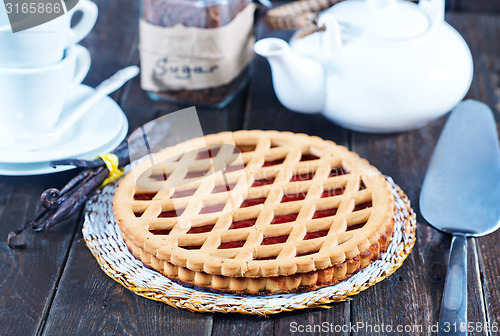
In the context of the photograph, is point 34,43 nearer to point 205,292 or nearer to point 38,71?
point 38,71

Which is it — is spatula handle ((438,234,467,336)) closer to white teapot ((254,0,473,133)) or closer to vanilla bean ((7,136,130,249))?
white teapot ((254,0,473,133))

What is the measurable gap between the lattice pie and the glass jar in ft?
0.77

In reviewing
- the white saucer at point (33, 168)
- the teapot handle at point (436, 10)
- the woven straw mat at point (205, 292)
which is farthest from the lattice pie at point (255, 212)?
the teapot handle at point (436, 10)

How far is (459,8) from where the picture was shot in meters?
1.73

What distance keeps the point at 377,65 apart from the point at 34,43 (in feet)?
1.84

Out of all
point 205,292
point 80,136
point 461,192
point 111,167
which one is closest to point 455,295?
point 461,192

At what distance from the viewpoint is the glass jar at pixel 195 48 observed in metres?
1.14

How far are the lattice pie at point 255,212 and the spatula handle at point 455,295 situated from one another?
0.32ft

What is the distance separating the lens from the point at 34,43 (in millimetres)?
891

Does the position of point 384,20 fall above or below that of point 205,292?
above

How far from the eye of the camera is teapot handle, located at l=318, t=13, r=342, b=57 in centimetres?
104

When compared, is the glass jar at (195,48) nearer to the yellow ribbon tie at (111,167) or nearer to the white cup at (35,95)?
the white cup at (35,95)

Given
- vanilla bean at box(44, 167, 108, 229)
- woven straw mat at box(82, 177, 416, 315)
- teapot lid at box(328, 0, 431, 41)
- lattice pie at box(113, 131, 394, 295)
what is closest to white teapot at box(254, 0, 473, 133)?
teapot lid at box(328, 0, 431, 41)

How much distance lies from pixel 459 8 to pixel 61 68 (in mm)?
1245
